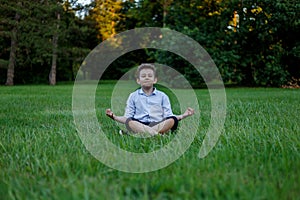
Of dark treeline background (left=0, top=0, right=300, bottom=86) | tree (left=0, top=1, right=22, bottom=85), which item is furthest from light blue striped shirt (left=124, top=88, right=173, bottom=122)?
tree (left=0, top=1, right=22, bottom=85)

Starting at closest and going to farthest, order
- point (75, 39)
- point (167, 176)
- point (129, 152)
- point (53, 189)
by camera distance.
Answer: point (53, 189) < point (167, 176) < point (129, 152) < point (75, 39)

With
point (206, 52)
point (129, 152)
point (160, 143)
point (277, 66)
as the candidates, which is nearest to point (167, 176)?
point (129, 152)

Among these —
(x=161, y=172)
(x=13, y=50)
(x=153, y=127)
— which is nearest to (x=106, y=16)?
(x=13, y=50)

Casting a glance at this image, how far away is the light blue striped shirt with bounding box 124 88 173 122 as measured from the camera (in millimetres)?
3621

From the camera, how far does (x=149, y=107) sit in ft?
11.9

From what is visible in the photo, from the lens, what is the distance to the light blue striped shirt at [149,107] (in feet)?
11.9

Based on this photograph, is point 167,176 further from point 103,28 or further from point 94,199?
point 103,28

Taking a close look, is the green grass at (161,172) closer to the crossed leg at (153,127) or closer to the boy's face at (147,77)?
the crossed leg at (153,127)

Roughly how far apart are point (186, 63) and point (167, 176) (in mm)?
14029

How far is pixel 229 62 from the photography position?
15266 millimetres

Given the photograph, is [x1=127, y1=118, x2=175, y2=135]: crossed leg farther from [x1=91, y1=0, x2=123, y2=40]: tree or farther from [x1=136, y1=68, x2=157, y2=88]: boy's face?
[x1=91, y1=0, x2=123, y2=40]: tree

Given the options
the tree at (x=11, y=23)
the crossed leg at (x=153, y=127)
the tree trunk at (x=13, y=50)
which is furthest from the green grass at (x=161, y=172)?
the tree trunk at (x=13, y=50)

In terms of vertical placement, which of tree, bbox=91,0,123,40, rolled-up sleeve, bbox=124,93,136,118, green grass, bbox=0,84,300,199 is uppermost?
tree, bbox=91,0,123,40

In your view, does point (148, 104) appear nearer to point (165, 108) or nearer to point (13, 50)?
point (165, 108)
